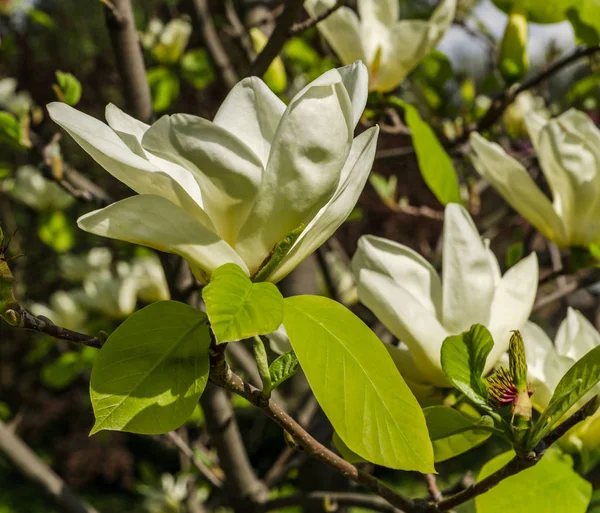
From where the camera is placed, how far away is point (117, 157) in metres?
0.44

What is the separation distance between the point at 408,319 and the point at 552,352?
15 cm

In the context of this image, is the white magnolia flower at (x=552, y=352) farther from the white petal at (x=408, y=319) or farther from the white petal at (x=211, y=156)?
the white petal at (x=211, y=156)

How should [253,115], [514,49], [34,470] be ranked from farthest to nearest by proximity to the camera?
[34,470] < [514,49] < [253,115]

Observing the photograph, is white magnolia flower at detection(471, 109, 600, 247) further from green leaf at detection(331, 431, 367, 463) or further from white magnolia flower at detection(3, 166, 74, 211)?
white magnolia flower at detection(3, 166, 74, 211)

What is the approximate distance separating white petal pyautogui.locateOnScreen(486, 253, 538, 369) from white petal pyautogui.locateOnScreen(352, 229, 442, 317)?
0.06 meters

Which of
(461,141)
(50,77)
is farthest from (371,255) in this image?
(50,77)

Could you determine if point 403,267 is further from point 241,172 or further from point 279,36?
point 279,36

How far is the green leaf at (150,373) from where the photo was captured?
44 centimetres

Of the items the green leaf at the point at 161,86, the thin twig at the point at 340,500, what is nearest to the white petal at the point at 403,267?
the thin twig at the point at 340,500

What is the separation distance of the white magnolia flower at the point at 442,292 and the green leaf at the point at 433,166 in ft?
0.67

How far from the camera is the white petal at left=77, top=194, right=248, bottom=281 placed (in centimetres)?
44

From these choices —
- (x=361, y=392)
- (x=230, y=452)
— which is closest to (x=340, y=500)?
(x=230, y=452)

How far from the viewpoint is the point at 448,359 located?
515 mm

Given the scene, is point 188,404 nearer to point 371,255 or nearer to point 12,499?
point 371,255
